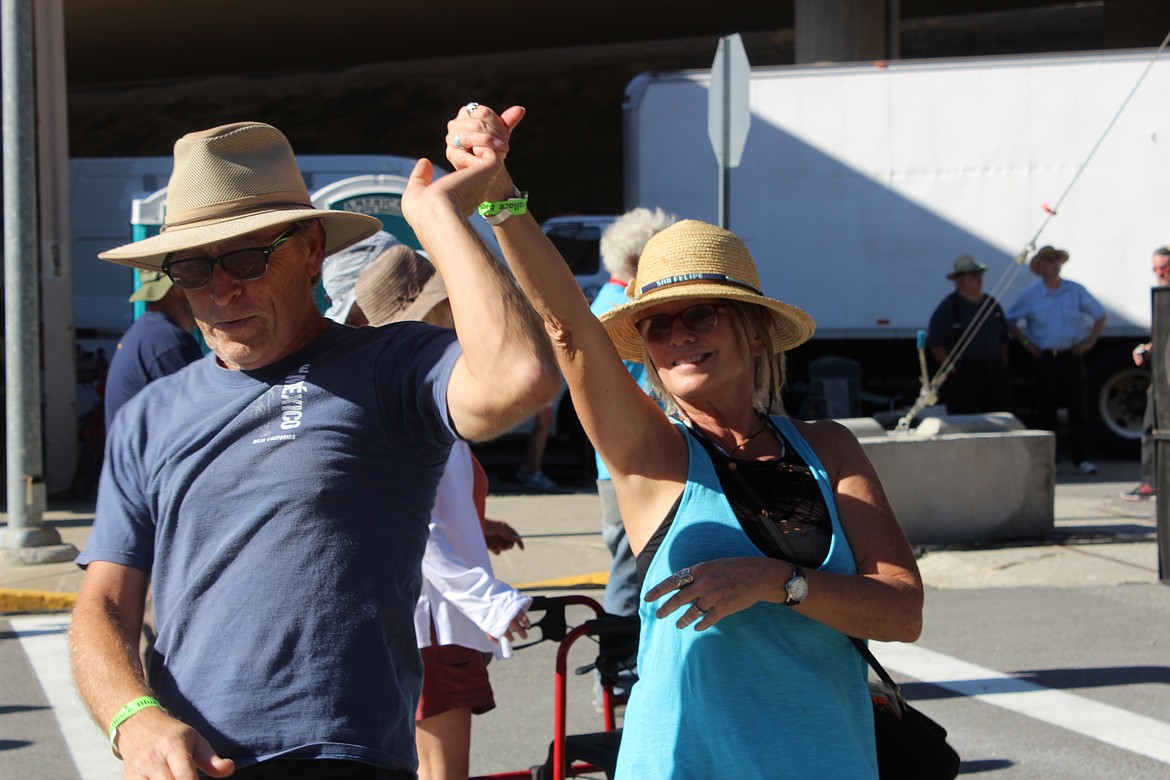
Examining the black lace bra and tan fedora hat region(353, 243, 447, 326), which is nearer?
the black lace bra

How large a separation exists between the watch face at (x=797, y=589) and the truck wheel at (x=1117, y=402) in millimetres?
12845

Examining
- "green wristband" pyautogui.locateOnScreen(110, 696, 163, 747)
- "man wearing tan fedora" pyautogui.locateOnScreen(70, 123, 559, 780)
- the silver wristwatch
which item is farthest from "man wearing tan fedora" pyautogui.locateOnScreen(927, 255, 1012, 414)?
"green wristband" pyautogui.locateOnScreen(110, 696, 163, 747)

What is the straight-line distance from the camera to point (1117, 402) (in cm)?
1408

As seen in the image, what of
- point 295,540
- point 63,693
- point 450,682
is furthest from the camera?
point 63,693

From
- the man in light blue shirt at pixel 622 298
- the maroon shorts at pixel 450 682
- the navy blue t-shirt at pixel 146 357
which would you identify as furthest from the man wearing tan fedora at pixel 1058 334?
the maroon shorts at pixel 450 682

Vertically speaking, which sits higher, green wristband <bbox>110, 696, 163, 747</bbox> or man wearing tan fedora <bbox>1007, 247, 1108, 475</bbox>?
man wearing tan fedora <bbox>1007, 247, 1108, 475</bbox>

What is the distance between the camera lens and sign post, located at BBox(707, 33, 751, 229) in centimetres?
790

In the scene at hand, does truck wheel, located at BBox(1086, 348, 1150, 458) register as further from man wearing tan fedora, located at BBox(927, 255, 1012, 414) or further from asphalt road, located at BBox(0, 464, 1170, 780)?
asphalt road, located at BBox(0, 464, 1170, 780)

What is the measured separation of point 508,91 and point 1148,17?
15765 mm

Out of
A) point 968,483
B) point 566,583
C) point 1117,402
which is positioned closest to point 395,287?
point 566,583

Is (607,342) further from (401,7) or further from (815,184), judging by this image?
(401,7)

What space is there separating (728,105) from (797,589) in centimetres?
610

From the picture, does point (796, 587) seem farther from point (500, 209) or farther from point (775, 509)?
point (500, 209)

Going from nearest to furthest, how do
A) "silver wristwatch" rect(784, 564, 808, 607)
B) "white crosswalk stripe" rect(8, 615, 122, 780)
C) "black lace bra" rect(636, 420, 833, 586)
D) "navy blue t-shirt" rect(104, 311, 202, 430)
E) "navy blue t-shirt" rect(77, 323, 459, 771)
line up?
"navy blue t-shirt" rect(77, 323, 459, 771)
"silver wristwatch" rect(784, 564, 808, 607)
"black lace bra" rect(636, 420, 833, 586)
"white crosswalk stripe" rect(8, 615, 122, 780)
"navy blue t-shirt" rect(104, 311, 202, 430)
